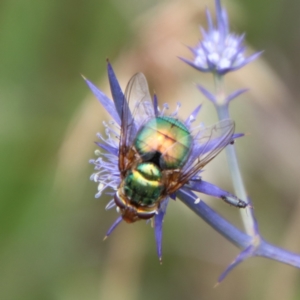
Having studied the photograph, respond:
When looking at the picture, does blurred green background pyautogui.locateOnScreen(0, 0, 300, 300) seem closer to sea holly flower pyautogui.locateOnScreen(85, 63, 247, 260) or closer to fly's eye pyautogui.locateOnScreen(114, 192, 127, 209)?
sea holly flower pyautogui.locateOnScreen(85, 63, 247, 260)

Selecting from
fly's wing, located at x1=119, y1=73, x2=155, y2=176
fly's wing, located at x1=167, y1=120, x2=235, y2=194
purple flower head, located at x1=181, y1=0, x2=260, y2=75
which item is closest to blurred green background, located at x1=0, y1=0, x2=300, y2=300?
purple flower head, located at x1=181, y1=0, x2=260, y2=75

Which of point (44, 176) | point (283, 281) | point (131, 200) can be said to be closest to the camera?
point (131, 200)

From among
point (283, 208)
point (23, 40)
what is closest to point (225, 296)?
point (283, 208)

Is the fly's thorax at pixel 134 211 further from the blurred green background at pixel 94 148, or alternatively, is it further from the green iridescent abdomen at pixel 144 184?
the blurred green background at pixel 94 148

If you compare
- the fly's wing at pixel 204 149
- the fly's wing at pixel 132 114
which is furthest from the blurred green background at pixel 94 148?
the fly's wing at pixel 204 149

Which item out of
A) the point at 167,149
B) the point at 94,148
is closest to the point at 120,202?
the point at 167,149

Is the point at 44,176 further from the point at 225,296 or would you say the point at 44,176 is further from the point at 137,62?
the point at 225,296

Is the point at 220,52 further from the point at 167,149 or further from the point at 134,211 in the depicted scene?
the point at 134,211

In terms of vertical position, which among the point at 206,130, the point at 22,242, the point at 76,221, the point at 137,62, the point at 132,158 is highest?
the point at 137,62
